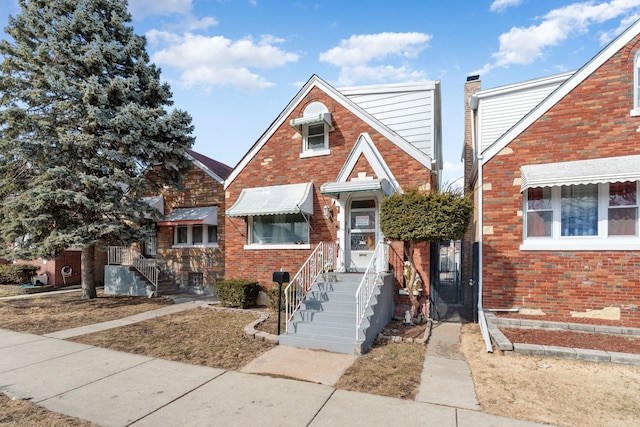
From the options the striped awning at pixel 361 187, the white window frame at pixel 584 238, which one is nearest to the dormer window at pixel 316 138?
the striped awning at pixel 361 187

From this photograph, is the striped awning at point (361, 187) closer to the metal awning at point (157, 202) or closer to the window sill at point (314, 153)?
the window sill at point (314, 153)

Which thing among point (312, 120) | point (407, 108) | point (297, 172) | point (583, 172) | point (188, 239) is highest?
point (407, 108)

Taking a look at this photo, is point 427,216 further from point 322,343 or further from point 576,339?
point 576,339

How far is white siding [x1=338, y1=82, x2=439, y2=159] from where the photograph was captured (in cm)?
1070

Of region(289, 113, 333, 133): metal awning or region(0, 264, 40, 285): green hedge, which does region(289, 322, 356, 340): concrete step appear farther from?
region(0, 264, 40, 285): green hedge

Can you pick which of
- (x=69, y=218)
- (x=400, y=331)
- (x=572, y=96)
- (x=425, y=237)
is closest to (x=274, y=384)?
(x=400, y=331)

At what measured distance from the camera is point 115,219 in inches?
507

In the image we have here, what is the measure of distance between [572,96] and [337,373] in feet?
28.3

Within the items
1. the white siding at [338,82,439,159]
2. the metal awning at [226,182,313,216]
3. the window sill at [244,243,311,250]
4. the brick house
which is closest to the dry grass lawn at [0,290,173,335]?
the brick house

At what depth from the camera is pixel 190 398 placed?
4680 mm

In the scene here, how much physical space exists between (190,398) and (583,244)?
890cm

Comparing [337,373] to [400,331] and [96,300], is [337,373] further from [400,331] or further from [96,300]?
[96,300]

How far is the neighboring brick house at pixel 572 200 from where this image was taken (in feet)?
25.0

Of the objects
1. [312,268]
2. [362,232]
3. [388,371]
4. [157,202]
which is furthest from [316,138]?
[157,202]
